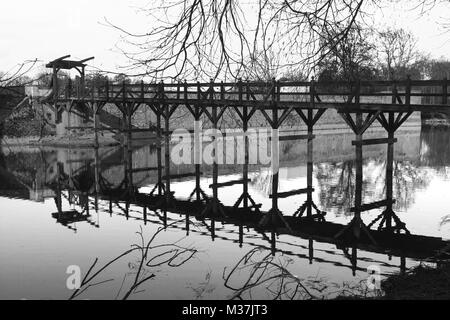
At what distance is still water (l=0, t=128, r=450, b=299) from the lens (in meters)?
6.93

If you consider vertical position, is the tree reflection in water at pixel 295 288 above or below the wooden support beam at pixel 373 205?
below

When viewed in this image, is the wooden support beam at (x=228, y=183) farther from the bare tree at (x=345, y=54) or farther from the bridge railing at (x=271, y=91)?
the bare tree at (x=345, y=54)

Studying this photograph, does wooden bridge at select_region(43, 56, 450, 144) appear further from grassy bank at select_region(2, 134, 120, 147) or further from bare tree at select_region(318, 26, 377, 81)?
grassy bank at select_region(2, 134, 120, 147)

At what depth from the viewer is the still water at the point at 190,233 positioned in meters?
6.93

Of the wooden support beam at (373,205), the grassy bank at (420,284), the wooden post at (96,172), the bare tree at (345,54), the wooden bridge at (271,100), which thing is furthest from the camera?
the wooden post at (96,172)

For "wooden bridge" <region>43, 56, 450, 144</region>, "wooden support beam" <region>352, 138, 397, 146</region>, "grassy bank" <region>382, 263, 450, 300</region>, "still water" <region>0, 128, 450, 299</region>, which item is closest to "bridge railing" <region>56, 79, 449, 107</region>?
"wooden bridge" <region>43, 56, 450, 144</region>

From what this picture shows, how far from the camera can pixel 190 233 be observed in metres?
10.2

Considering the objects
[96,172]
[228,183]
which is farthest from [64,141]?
[228,183]

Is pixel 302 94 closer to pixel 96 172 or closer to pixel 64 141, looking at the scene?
pixel 96 172

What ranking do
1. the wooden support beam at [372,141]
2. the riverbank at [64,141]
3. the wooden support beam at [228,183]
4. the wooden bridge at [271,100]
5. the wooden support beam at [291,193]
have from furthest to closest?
the riverbank at [64,141] → the wooden support beam at [228,183] → the wooden support beam at [291,193] → the wooden support beam at [372,141] → the wooden bridge at [271,100]

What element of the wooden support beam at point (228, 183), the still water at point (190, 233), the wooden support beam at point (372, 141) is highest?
the wooden support beam at point (372, 141)

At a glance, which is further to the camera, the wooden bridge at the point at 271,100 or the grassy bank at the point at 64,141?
the grassy bank at the point at 64,141

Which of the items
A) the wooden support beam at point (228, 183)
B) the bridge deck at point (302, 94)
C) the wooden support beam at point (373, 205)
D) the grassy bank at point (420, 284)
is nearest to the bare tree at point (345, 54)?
the bridge deck at point (302, 94)

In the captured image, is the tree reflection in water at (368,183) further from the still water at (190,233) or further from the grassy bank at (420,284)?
the grassy bank at (420,284)
